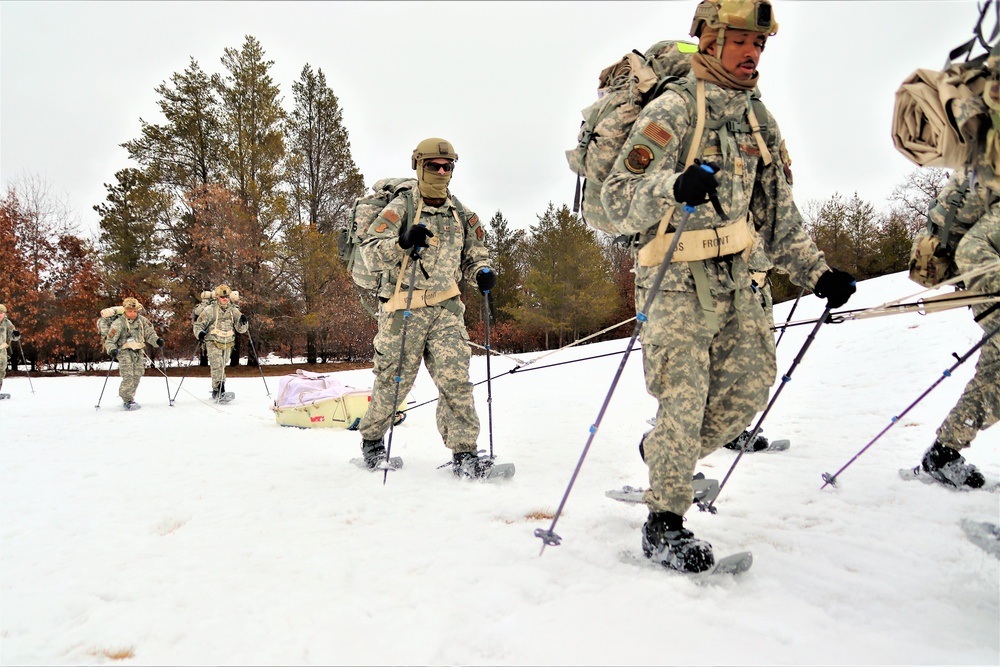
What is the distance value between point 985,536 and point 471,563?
7.71 feet

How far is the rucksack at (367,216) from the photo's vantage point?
470 centimetres

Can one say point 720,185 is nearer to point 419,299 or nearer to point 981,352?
point 981,352

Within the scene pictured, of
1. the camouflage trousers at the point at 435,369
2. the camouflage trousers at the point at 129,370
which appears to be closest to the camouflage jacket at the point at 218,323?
the camouflage trousers at the point at 129,370

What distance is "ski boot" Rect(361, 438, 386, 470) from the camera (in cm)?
476

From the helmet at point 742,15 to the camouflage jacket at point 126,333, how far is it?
11992 millimetres

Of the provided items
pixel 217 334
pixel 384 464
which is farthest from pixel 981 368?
pixel 217 334

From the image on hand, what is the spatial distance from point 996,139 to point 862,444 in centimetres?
372

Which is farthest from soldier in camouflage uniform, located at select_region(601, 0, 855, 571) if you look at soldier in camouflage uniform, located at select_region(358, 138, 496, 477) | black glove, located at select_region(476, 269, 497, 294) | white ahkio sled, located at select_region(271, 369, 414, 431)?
white ahkio sled, located at select_region(271, 369, 414, 431)

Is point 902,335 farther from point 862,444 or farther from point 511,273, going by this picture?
point 511,273

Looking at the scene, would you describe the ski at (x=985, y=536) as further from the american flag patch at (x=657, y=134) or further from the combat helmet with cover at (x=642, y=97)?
the american flag patch at (x=657, y=134)

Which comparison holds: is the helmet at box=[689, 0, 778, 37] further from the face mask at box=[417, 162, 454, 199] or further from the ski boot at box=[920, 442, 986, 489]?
the ski boot at box=[920, 442, 986, 489]

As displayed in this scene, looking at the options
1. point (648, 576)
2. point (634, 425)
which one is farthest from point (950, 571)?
point (634, 425)

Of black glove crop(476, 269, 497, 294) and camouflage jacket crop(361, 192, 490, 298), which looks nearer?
camouflage jacket crop(361, 192, 490, 298)

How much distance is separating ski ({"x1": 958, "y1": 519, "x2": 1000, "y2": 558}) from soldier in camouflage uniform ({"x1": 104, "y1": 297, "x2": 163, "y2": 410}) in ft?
39.4
